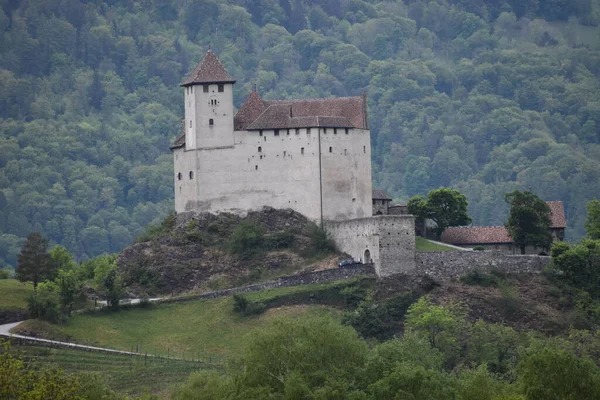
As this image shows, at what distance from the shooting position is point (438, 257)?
13150cm

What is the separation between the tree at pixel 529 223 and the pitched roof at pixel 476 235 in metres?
2.18

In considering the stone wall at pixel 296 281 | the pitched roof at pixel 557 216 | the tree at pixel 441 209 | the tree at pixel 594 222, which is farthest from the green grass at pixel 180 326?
the tree at pixel 594 222

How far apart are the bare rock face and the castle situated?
1.26 metres

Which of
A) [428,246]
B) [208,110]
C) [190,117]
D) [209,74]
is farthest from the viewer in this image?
[209,74]

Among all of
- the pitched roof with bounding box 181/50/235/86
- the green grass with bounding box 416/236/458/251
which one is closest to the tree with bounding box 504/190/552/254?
the green grass with bounding box 416/236/458/251

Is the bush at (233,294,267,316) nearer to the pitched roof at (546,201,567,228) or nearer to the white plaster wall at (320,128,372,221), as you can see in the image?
the white plaster wall at (320,128,372,221)

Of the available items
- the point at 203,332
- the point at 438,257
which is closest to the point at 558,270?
the point at 438,257

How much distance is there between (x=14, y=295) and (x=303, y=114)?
25138mm

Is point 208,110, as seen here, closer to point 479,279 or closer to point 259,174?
point 259,174

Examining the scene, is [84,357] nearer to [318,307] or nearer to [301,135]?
[318,307]

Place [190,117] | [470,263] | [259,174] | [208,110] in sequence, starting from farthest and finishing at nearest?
1. [190,117]
2. [208,110]
3. [259,174]
4. [470,263]

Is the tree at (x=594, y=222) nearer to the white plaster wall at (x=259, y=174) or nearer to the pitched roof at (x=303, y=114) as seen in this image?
the pitched roof at (x=303, y=114)

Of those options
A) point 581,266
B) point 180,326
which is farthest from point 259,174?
point 581,266

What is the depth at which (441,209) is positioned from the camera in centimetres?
14362
